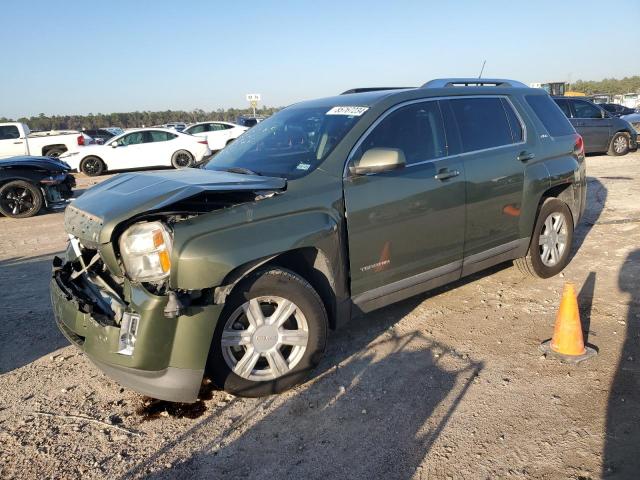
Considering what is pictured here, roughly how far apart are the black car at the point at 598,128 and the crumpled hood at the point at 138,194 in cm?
1414

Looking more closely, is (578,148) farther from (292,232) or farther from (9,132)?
(9,132)

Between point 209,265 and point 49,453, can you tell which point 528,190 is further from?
point 49,453

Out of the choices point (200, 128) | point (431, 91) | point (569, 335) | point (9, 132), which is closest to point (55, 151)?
point (9, 132)

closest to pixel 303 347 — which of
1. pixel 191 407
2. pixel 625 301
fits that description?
pixel 191 407

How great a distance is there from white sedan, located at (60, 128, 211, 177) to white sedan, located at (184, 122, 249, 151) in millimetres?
2358

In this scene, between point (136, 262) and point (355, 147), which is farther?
point (355, 147)

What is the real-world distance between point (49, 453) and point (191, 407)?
803 mm

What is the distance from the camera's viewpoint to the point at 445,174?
3990mm

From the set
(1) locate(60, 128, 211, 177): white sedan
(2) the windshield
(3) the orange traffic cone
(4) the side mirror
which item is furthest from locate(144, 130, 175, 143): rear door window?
(3) the orange traffic cone

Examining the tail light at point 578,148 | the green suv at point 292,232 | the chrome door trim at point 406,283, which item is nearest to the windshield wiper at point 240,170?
the green suv at point 292,232

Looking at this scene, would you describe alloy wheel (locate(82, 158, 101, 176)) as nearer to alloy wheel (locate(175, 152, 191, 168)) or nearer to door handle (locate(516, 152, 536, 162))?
alloy wheel (locate(175, 152, 191, 168))

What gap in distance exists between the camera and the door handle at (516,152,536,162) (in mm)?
4660

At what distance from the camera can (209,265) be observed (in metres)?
2.83

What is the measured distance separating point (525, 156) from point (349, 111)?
6.13 ft
